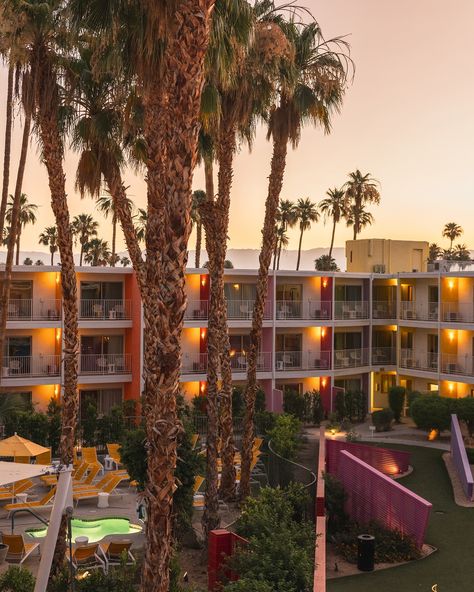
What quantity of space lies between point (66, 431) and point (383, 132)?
28.1m

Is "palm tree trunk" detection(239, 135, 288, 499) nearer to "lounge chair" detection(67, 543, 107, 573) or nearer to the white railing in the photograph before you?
"lounge chair" detection(67, 543, 107, 573)

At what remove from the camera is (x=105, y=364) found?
34.1 metres

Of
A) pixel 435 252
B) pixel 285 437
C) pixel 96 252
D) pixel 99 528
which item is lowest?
pixel 99 528

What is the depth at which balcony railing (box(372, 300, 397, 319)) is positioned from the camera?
137 ft

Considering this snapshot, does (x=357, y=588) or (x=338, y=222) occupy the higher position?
(x=338, y=222)

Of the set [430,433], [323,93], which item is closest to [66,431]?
[323,93]

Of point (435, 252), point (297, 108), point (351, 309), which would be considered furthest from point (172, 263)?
point (435, 252)

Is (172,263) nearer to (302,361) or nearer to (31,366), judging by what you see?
(31,366)

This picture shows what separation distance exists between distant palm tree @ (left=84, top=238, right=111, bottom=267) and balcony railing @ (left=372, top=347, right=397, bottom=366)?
153 ft

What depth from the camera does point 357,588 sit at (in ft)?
48.6

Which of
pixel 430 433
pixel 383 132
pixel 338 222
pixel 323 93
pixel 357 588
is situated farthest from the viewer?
pixel 338 222

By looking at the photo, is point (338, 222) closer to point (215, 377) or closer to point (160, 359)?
point (215, 377)

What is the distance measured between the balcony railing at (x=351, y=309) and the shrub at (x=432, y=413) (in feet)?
30.0

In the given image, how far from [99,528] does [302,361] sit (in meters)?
22.6
